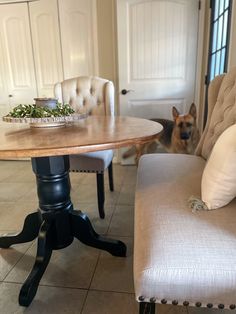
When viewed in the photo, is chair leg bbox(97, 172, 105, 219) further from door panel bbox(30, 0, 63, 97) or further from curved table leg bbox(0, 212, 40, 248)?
door panel bbox(30, 0, 63, 97)

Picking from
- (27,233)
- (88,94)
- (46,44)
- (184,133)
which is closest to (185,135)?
(184,133)

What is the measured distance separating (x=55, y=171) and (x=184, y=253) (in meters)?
0.76

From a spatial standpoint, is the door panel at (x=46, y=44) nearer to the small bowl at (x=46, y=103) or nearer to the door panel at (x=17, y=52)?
the door panel at (x=17, y=52)

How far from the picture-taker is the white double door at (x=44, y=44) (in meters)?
2.87

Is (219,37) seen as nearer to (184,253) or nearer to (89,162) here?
(89,162)

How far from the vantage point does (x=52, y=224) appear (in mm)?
1297

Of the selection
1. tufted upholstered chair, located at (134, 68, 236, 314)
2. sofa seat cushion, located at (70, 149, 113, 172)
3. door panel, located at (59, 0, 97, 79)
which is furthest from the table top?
door panel, located at (59, 0, 97, 79)

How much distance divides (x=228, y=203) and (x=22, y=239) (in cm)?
117

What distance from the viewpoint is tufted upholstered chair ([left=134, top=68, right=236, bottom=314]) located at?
0.63 m

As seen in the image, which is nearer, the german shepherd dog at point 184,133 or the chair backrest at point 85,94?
the chair backrest at point 85,94

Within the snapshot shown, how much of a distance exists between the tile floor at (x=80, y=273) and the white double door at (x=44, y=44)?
170 centimetres

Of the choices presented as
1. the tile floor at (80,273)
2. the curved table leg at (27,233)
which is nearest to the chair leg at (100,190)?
the tile floor at (80,273)

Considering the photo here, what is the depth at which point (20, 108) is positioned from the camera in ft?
4.00

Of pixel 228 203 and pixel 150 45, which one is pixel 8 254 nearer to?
pixel 228 203
